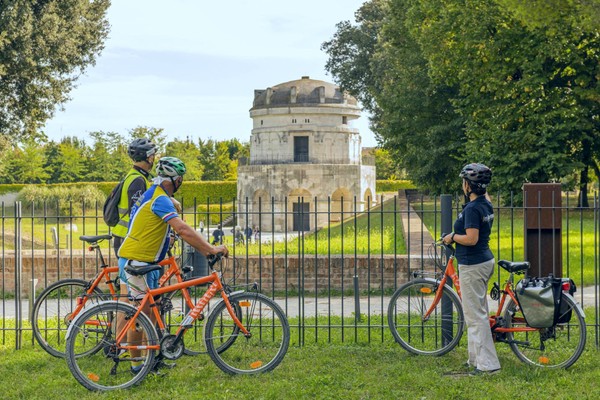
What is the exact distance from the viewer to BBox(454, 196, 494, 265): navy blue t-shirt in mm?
7082

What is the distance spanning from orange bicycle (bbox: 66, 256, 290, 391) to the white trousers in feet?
5.24

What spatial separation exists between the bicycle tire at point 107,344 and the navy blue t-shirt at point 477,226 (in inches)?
108

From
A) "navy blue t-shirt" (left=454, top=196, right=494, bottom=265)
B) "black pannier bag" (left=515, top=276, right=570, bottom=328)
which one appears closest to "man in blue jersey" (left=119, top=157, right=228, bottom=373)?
"navy blue t-shirt" (left=454, top=196, right=494, bottom=265)

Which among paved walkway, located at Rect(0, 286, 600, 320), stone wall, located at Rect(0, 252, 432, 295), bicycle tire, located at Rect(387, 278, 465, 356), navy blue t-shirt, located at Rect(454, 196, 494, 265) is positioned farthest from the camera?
stone wall, located at Rect(0, 252, 432, 295)

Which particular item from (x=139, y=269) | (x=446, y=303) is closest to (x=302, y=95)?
(x=446, y=303)

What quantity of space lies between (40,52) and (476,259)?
81.3ft

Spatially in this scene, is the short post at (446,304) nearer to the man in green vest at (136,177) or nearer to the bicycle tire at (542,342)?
the bicycle tire at (542,342)

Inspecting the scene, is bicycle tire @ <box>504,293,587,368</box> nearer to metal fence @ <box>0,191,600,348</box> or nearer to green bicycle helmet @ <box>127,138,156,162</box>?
metal fence @ <box>0,191,600,348</box>

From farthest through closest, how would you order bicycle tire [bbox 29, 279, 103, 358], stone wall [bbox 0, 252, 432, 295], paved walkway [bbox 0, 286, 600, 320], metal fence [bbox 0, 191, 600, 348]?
stone wall [bbox 0, 252, 432, 295] → paved walkway [bbox 0, 286, 600, 320] → metal fence [bbox 0, 191, 600, 348] → bicycle tire [bbox 29, 279, 103, 358]

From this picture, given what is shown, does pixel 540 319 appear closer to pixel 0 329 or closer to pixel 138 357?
pixel 138 357

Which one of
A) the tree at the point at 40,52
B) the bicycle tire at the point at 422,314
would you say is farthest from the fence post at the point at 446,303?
the tree at the point at 40,52

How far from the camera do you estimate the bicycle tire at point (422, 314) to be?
7992 millimetres

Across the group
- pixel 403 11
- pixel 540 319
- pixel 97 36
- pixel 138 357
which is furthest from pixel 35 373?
pixel 403 11

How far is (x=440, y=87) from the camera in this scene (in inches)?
1328
